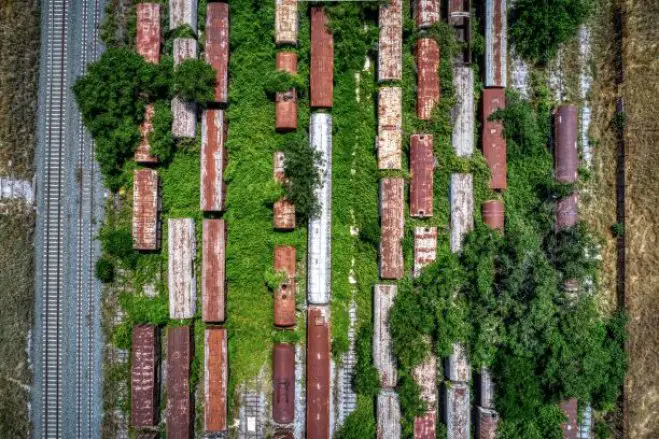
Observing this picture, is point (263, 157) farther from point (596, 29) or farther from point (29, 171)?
point (596, 29)

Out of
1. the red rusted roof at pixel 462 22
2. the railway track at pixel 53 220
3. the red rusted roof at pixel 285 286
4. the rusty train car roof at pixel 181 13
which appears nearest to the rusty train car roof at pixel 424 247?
the red rusted roof at pixel 285 286

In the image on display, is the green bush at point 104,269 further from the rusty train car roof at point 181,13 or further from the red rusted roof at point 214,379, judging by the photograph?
the rusty train car roof at point 181,13

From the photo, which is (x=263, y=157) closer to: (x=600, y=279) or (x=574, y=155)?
(x=574, y=155)

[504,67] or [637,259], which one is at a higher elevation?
[504,67]

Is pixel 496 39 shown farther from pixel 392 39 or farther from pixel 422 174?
pixel 422 174

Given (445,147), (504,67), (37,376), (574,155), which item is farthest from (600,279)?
(37,376)

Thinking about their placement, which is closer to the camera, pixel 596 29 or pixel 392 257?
pixel 392 257

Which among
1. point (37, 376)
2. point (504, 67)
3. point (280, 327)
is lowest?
point (37, 376)
